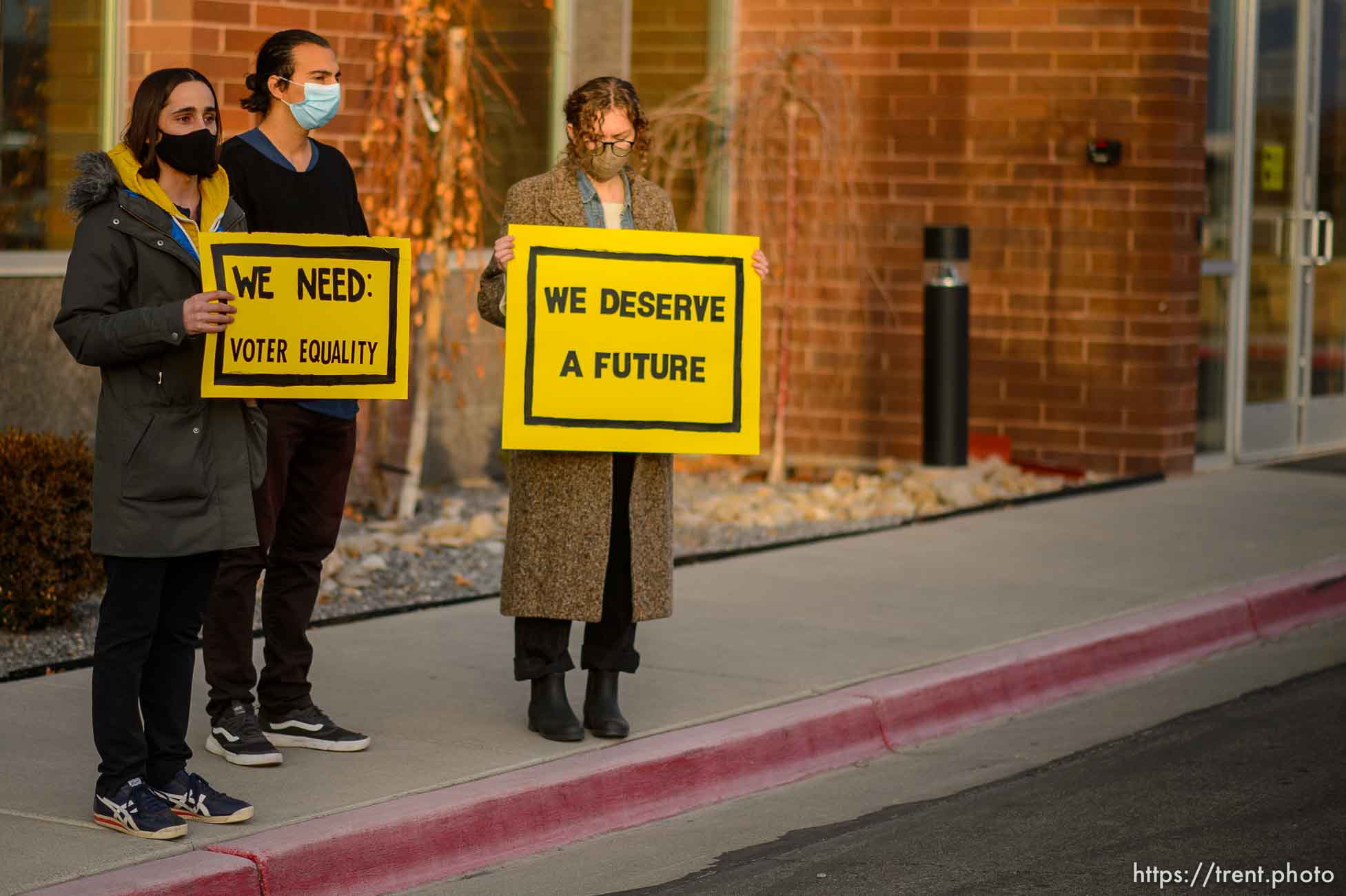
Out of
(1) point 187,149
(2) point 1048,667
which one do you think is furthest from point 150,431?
(2) point 1048,667

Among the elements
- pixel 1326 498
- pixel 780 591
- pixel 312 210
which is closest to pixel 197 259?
pixel 312 210

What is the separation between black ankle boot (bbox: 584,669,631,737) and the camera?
20.7 feet

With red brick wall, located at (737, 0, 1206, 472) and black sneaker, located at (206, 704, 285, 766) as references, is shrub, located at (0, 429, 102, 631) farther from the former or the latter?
red brick wall, located at (737, 0, 1206, 472)

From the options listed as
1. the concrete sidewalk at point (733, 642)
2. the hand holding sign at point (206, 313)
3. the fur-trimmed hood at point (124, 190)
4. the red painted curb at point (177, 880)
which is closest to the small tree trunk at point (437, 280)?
the concrete sidewalk at point (733, 642)

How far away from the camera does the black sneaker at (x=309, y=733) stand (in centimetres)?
611

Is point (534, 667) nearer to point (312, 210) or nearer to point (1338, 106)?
point (312, 210)

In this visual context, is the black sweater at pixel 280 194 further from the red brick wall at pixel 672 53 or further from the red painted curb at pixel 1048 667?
the red brick wall at pixel 672 53

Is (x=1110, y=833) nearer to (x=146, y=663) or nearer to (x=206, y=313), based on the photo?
(x=146, y=663)

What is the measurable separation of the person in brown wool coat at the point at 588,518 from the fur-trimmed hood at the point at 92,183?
1.33 metres

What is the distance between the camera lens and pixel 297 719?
615cm

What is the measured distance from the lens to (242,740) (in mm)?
5895

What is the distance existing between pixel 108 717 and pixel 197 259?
116 cm

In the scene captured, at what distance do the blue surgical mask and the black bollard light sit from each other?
6.72 m

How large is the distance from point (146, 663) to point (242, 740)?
2.23 feet
